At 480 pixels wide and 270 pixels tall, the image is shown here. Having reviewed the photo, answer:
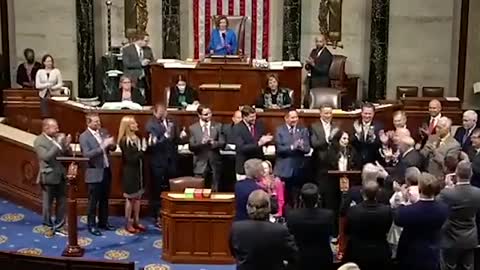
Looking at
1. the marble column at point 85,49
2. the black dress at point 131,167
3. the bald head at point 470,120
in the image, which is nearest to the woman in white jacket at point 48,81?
the marble column at point 85,49

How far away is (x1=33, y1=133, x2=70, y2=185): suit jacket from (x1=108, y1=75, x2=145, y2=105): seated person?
202cm

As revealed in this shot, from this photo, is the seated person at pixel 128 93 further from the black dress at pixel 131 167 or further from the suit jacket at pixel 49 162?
the suit jacket at pixel 49 162

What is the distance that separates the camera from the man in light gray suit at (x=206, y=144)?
39.6ft

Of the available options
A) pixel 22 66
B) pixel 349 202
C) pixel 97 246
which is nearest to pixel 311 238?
pixel 349 202

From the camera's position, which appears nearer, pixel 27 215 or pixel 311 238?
pixel 311 238

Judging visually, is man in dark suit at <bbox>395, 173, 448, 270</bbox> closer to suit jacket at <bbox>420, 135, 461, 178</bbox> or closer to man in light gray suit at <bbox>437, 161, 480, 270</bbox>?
man in light gray suit at <bbox>437, 161, 480, 270</bbox>

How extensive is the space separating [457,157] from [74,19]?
33.8 feet

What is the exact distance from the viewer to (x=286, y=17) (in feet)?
59.2

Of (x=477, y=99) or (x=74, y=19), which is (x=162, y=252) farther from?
(x=477, y=99)

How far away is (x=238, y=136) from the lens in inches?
468

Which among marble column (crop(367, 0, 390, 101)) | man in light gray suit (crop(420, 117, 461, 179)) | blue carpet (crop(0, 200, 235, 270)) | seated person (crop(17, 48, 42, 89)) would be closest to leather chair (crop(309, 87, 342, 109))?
marble column (crop(367, 0, 390, 101))

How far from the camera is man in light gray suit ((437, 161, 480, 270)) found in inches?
340

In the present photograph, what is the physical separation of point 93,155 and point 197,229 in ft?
5.74

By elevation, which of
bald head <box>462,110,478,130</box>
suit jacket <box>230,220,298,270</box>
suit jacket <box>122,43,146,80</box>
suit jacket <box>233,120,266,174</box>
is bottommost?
suit jacket <box>230,220,298,270</box>
